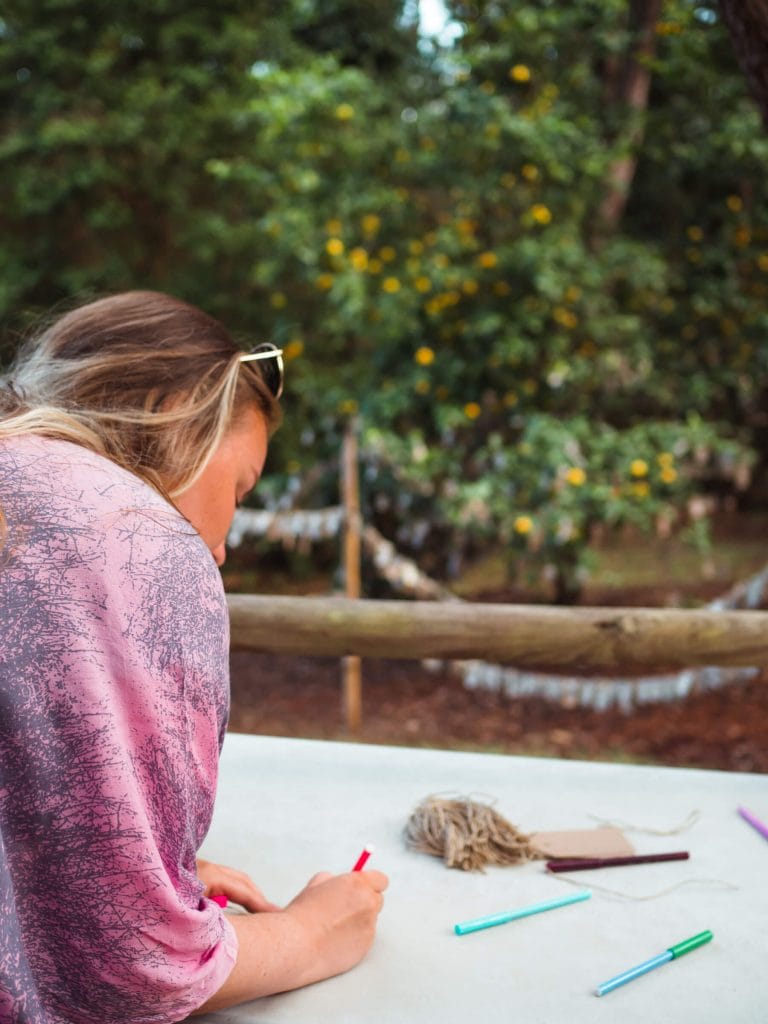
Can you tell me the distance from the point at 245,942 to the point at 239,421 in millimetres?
524

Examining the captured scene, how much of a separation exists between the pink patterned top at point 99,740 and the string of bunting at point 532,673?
2583mm

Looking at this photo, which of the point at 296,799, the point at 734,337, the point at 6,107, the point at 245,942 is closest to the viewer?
the point at 245,942

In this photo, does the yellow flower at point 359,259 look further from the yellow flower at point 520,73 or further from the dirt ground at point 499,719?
the dirt ground at point 499,719

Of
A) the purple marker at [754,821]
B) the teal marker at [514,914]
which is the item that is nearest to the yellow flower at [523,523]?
the purple marker at [754,821]

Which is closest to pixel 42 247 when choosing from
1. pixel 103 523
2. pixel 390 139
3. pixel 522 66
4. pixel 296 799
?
pixel 390 139

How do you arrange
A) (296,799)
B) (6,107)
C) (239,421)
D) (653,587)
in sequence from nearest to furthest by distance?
1. (239,421)
2. (296,799)
3. (653,587)
4. (6,107)

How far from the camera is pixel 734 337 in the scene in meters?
4.39

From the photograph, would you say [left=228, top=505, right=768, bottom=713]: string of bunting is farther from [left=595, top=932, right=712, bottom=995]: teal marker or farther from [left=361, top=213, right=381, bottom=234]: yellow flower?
[left=595, top=932, right=712, bottom=995]: teal marker

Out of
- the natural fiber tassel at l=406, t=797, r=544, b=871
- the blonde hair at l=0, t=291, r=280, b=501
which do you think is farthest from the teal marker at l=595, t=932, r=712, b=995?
the blonde hair at l=0, t=291, r=280, b=501

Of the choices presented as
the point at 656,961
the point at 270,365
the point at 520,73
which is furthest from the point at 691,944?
the point at 520,73

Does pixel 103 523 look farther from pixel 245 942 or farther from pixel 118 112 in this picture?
pixel 118 112

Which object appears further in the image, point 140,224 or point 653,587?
point 140,224

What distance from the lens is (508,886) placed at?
1.18 metres

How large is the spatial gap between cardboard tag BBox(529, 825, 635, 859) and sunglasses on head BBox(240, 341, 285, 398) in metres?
0.65
